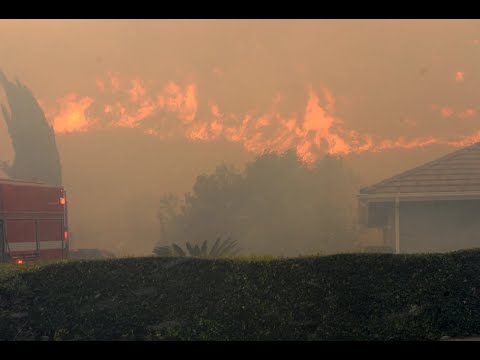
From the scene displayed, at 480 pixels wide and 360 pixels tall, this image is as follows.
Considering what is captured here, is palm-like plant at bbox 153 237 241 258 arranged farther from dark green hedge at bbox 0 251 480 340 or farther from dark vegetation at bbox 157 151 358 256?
dark vegetation at bbox 157 151 358 256

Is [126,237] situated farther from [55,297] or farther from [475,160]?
[55,297]

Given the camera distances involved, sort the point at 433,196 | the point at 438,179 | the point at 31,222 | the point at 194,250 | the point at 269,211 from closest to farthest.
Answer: the point at 31,222 < the point at 194,250 < the point at 433,196 < the point at 438,179 < the point at 269,211

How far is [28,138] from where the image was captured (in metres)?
62.2

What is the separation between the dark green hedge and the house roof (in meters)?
13.6

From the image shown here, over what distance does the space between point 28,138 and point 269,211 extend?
101 ft

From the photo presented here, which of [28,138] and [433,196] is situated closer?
[433,196]

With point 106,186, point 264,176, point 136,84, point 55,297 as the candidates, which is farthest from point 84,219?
point 55,297

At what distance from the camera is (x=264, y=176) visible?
49.1 meters

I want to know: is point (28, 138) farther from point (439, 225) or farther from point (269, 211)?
point (439, 225)

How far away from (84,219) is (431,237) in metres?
69.7

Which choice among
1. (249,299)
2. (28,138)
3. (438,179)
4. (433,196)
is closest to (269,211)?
(438,179)

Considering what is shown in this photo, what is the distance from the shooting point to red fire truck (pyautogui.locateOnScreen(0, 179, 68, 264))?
14055 mm

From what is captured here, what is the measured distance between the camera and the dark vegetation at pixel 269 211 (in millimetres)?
44500
